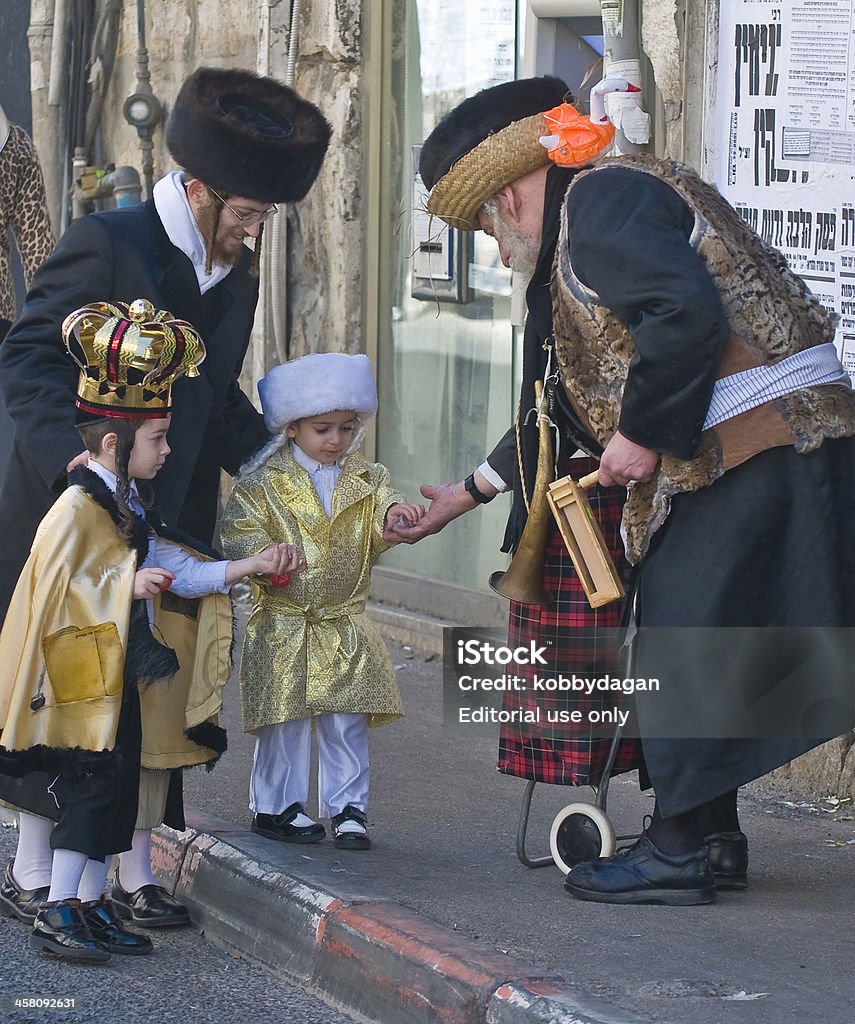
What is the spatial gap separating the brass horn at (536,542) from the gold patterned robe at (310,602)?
0.58 metres

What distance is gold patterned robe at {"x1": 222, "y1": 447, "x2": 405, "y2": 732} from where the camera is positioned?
4699 mm

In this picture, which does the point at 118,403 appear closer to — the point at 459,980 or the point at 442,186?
the point at 442,186

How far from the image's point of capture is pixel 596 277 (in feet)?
12.7

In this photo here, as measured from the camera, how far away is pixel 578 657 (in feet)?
14.3

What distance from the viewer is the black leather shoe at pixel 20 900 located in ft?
14.1

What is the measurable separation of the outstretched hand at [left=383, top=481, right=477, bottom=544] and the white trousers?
1.68 feet

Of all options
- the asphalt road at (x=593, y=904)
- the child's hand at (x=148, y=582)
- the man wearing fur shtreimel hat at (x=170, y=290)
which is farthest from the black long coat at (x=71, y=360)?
the asphalt road at (x=593, y=904)

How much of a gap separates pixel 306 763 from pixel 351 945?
789mm

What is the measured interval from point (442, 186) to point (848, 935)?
6.43ft

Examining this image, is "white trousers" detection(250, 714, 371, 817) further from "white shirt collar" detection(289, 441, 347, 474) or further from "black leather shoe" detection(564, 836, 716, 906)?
"black leather shoe" detection(564, 836, 716, 906)

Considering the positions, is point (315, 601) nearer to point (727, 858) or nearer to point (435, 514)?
point (435, 514)

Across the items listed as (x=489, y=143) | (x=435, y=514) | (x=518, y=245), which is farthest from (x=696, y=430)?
(x=435, y=514)

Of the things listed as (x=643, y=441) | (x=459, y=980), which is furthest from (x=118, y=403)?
(x=459, y=980)

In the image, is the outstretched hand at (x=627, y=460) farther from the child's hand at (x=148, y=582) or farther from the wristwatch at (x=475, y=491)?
the child's hand at (x=148, y=582)
